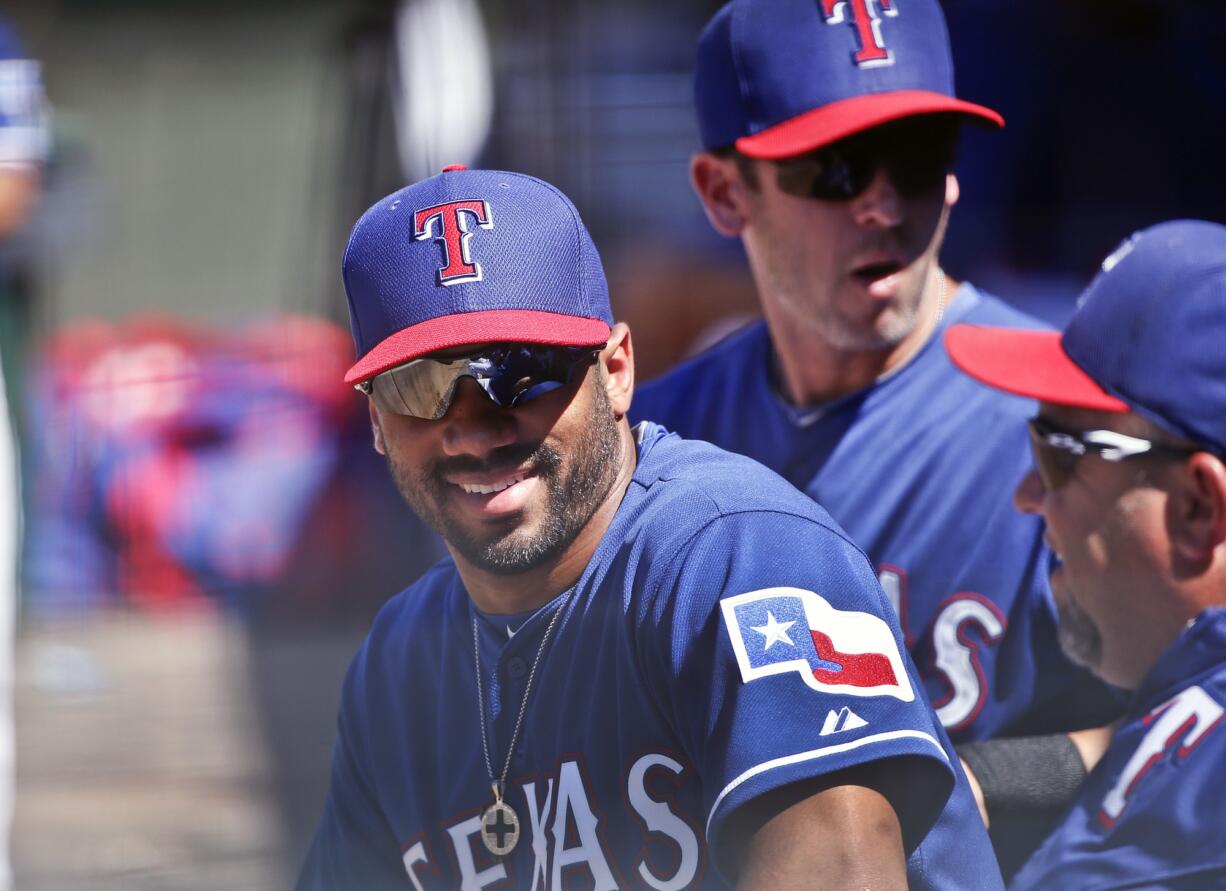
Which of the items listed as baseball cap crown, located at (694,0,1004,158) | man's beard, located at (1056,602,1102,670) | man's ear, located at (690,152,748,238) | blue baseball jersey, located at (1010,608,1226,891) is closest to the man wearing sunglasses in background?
blue baseball jersey, located at (1010,608,1226,891)

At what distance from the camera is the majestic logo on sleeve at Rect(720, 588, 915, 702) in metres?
1.42

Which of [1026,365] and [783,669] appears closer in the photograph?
[783,669]

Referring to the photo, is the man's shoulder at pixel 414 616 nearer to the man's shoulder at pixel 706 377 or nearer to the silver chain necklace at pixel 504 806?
the silver chain necklace at pixel 504 806

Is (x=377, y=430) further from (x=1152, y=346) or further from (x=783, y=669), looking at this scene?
(x=1152, y=346)

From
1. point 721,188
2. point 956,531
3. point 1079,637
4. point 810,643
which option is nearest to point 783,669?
point 810,643

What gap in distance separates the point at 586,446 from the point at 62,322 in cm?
836

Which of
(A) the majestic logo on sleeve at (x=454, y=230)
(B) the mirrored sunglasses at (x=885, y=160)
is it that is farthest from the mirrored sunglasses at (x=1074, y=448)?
(A) the majestic logo on sleeve at (x=454, y=230)

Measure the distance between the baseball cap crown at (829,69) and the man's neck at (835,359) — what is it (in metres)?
0.28

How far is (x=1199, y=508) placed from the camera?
1.87 metres

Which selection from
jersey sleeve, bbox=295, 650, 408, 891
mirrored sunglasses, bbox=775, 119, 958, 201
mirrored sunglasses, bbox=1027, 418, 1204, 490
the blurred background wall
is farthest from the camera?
the blurred background wall

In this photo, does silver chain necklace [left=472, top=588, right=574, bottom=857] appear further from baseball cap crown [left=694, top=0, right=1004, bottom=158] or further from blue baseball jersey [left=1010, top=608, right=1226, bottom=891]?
baseball cap crown [left=694, top=0, right=1004, bottom=158]

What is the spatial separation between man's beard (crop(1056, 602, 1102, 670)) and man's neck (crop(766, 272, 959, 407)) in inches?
19.8

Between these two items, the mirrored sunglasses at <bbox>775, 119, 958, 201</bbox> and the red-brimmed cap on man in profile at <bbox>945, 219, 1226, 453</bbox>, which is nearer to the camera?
the red-brimmed cap on man in profile at <bbox>945, 219, 1226, 453</bbox>

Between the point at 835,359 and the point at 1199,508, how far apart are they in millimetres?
688
